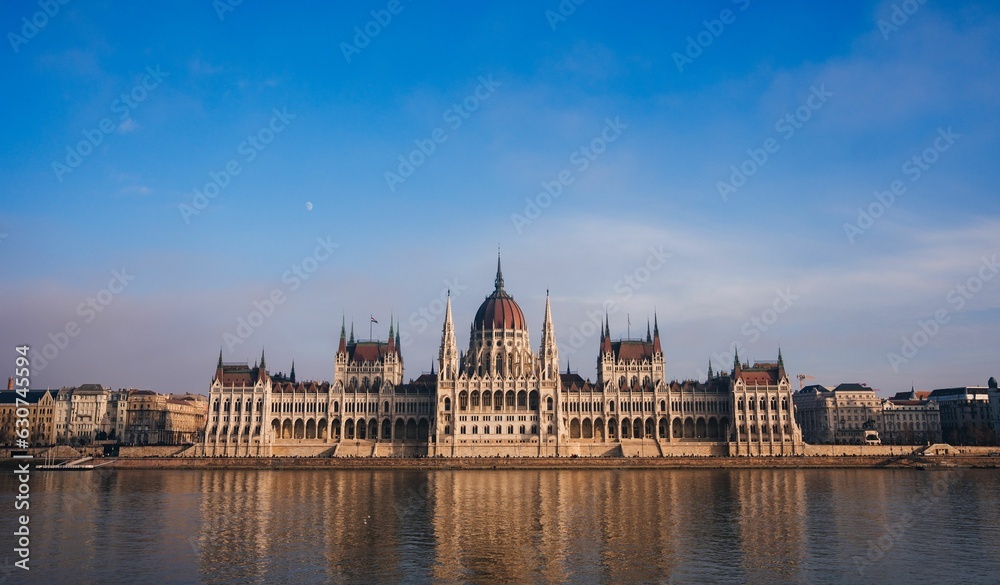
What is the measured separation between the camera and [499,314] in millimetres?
143000

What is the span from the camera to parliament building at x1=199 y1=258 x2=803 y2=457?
12688 centimetres

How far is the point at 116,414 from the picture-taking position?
6294 inches

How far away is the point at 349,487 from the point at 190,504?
718 inches

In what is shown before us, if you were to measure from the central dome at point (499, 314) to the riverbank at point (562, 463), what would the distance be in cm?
3076

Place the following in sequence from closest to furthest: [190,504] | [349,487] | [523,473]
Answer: [190,504] < [349,487] < [523,473]

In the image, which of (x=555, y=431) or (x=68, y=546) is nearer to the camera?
(x=68, y=546)

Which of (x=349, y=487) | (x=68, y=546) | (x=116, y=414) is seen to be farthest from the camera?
(x=116, y=414)

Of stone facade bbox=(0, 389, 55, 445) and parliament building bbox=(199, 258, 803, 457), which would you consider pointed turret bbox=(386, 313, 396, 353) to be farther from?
stone facade bbox=(0, 389, 55, 445)

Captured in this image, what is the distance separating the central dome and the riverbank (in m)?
30.8

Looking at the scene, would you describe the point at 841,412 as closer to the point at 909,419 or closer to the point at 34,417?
the point at 909,419

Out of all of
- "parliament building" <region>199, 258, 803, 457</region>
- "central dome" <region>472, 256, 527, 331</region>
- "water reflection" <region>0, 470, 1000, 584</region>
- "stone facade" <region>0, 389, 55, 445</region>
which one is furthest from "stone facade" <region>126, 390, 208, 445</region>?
"water reflection" <region>0, 470, 1000, 584</region>

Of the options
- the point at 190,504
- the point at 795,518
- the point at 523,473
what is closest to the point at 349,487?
the point at 190,504

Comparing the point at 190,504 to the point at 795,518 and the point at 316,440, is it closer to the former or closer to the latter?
the point at 795,518

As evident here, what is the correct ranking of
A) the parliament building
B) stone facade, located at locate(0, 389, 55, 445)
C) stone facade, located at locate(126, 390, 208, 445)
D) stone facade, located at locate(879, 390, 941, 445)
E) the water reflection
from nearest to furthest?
the water reflection, the parliament building, stone facade, located at locate(0, 389, 55, 445), stone facade, located at locate(126, 390, 208, 445), stone facade, located at locate(879, 390, 941, 445)
